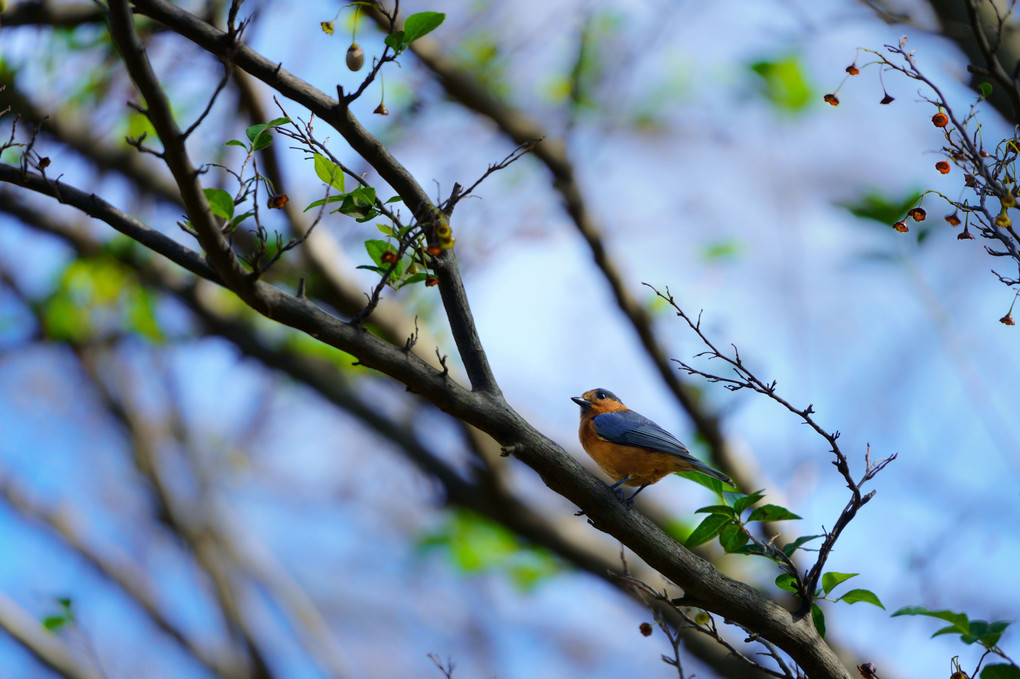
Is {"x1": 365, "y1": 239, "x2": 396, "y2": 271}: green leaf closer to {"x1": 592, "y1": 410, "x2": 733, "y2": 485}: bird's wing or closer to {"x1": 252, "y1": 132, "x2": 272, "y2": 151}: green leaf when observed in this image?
{"x1": 252, "y1": 132, "x2": 272, "y2": 151}: green leaf

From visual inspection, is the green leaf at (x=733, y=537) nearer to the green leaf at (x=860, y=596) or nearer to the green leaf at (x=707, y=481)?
the green leaf at (x=707, y=481)

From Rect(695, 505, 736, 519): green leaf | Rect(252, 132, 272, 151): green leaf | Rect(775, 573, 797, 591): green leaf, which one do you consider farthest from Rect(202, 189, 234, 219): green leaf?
Rect(775, 573, 797, 591): green leaf

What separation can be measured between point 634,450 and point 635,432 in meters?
0.07

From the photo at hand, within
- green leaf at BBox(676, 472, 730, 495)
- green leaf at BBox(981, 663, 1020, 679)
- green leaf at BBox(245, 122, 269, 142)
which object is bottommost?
green leaf at BBox(981, 663, 1020, 679)

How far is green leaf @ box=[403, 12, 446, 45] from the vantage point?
1936 mm

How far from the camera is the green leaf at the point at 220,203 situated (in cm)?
188

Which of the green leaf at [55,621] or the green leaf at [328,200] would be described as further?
the green leaf at [55,621]

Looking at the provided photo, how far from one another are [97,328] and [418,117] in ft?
11.8

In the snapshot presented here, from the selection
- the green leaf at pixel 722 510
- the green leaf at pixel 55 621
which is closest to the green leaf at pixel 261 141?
the green leaf at pixel 722 510

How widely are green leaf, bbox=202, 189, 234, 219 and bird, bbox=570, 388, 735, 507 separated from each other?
152 cm

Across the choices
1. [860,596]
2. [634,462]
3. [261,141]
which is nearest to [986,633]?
[860,596]

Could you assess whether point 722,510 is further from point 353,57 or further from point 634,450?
point 353,57

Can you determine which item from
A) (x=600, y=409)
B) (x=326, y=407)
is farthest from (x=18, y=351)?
(x=600, y=409)

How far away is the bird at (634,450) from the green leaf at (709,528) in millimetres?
470
